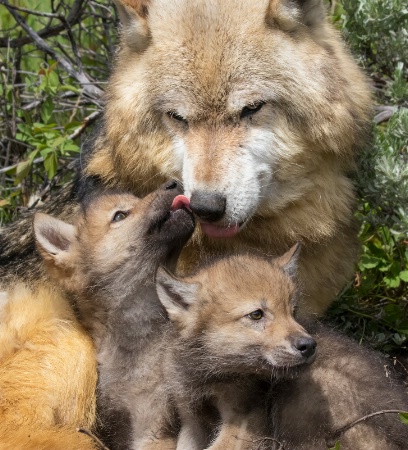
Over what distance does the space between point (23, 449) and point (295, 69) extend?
2.25m

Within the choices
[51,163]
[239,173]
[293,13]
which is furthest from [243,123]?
[51,163]

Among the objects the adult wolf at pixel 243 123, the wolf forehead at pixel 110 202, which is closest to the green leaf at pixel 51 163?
the adult wolf at pixel 243 123

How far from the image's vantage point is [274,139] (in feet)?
14.3

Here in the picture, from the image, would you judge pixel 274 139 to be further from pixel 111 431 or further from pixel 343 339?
pixel 111 431

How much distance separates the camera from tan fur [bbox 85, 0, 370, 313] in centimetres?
425

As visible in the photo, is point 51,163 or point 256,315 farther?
point 51,163

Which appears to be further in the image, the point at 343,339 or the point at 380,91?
the point at 380,91

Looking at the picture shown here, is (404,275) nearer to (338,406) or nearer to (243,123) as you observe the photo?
(243,123)

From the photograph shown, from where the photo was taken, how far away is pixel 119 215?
442 centimetres

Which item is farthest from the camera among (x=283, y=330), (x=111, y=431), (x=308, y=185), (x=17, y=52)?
(x=17, y=52)

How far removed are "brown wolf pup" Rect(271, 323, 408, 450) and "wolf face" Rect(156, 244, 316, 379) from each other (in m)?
0.15

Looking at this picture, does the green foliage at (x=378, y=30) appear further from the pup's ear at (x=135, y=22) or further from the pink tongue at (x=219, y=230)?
the pink tongue at (x=219, y=230)

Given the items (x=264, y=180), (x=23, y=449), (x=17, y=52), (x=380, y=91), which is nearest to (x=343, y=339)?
(x=264, y=180)

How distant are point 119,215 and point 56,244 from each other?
35cm
